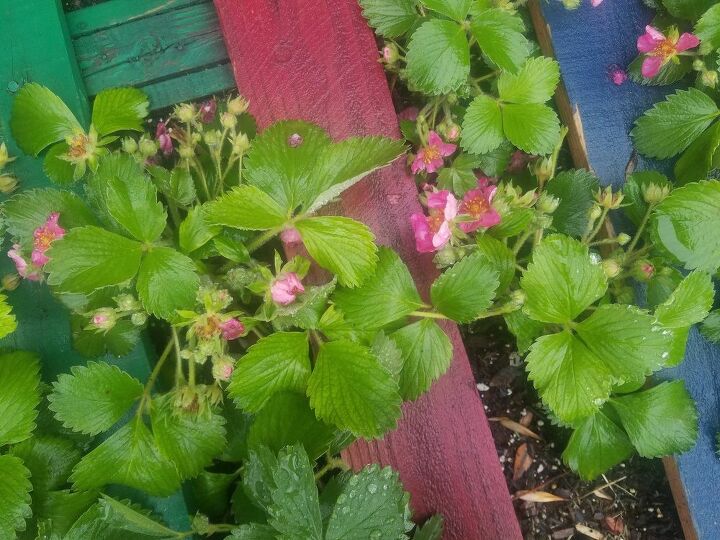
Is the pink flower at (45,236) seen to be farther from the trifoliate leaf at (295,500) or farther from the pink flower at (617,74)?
the pink flower at (617,74)

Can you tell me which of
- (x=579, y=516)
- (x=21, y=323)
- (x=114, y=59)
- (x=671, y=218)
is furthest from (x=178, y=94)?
(x=579, y=516)

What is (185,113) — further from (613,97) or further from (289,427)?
(613,97)

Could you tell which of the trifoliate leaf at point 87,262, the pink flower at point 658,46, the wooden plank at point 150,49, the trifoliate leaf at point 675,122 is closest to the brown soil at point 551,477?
the trifoliate leaf at point 675,122

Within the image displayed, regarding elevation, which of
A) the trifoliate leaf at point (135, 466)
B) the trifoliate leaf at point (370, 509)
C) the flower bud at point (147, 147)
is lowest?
the trifoliate leaf at point (370, 509)

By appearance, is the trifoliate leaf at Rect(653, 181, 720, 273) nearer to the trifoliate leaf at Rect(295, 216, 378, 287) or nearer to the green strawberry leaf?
the trifoliate leaf at Rect(295, 216, 378, 287)

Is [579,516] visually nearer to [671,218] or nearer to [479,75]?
[671,218]

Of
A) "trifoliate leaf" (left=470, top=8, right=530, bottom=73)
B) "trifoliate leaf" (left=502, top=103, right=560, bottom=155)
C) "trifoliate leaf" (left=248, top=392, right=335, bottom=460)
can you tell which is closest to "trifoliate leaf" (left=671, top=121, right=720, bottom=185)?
"trifoliate leaf" (left=502, top=103, right=560, bottom=155)
